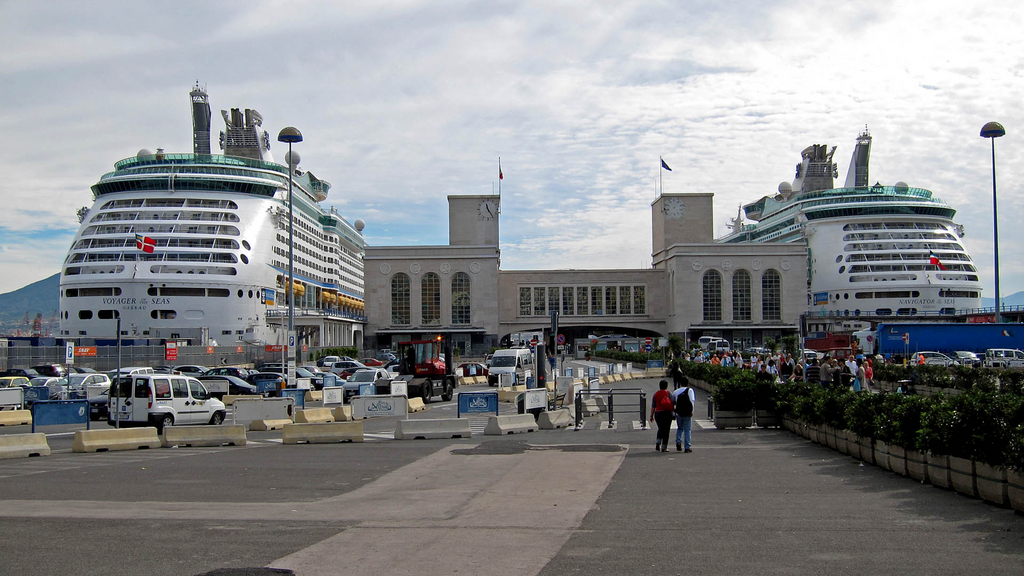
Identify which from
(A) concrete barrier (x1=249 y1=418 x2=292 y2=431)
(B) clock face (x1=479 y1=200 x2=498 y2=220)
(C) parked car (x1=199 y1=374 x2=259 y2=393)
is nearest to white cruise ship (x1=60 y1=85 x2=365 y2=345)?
(B) clock face (x1=479 y1=200 x2=498 y2=220)

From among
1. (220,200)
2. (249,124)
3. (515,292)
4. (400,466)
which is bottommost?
(400,466)

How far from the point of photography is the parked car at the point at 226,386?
31766 mm

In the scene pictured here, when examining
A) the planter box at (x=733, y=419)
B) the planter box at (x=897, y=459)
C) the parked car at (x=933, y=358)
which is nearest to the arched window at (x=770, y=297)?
the parked car at (x=933, y=358)

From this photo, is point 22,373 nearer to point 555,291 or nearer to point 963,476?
point 963,476

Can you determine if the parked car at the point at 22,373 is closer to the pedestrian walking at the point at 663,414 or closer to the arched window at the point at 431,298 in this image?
the pedestrian walking at the point at 663,414

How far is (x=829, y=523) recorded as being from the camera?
28.8 ft

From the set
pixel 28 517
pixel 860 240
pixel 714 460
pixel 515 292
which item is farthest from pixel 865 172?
pixel 28 517

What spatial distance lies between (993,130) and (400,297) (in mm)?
64884

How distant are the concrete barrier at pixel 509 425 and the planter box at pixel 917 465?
32.7 feet

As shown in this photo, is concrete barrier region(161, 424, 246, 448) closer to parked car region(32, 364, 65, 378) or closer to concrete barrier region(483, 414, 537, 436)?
concrete barrier region(483, 414, 537, 436)

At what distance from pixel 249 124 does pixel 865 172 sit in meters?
79.7

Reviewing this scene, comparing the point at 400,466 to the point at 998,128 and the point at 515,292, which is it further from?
the point at 515,292

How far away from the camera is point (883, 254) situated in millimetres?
87625

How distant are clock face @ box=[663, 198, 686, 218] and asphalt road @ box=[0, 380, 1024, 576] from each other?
293ft
